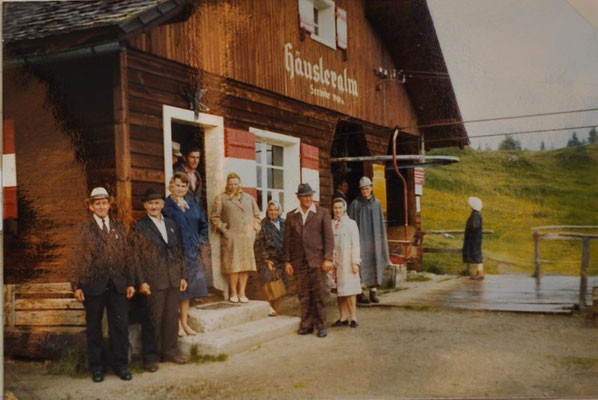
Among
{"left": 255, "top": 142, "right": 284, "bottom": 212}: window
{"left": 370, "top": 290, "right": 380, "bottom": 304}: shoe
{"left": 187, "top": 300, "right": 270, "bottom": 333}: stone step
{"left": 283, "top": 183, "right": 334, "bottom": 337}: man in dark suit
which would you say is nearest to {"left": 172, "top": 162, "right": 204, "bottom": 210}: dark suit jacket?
{"left": 255, "top": 142, "right": 284, "bottom": 212}: window

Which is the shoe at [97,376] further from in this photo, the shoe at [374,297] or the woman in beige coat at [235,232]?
the shoe at [374,297]

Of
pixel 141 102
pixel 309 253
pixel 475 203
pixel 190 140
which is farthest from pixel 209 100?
pixel 475 203

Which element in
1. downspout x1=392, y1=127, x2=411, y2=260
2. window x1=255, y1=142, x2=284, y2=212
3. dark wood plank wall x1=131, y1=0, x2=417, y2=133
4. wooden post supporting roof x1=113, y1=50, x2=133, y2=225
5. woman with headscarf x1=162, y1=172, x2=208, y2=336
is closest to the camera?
wooden post supporting roof x1=113, y1=50, x2=133, y2=225

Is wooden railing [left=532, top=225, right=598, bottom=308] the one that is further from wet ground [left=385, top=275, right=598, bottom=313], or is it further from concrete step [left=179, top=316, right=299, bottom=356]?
concrete step [left=179, top=316, right=299, bottom=356]

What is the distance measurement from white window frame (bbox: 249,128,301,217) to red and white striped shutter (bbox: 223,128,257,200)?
20 cm

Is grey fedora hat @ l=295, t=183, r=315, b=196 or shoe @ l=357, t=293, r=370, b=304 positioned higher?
grey fedora hat @ l=295, t=183, r=315, b=196

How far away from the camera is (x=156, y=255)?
4.50 meters

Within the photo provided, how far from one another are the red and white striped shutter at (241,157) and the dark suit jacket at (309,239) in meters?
0.51

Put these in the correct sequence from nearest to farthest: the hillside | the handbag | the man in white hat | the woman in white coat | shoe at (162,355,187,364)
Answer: shoe at (162,355,187,364) < the hillside < the handbag < the woman in white coat < the man in white hat

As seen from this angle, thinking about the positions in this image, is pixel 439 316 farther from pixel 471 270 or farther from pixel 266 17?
pixel 266 17

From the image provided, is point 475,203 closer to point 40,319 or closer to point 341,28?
point 341,28

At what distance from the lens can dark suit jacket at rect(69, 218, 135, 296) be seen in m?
4.25

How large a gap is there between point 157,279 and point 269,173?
1.61 m

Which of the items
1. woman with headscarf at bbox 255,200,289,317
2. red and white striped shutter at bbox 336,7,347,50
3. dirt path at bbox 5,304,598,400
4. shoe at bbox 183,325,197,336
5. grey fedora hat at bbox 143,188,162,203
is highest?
red and white striped shutter at bbox 336,7,347,50
